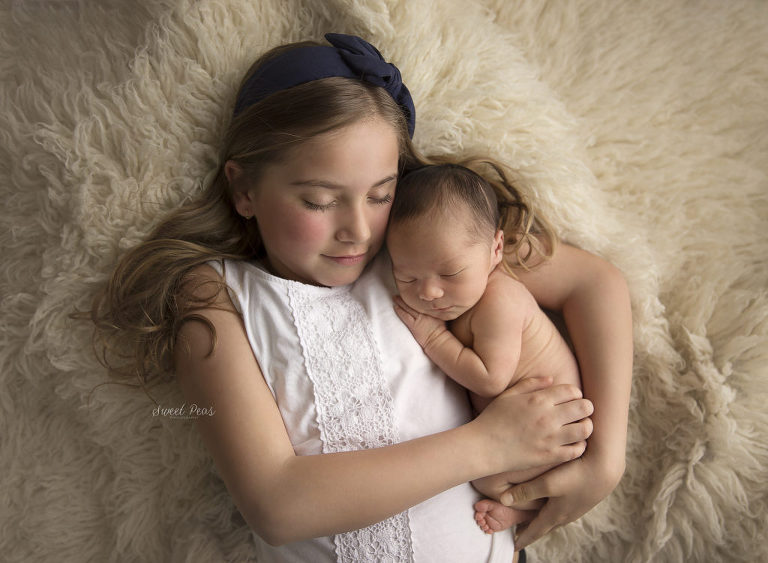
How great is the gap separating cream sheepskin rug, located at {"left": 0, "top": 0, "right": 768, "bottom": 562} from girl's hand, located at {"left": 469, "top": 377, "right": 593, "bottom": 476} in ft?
0.91

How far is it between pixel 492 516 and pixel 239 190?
907 millimetres

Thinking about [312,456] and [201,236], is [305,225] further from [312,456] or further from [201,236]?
[312,456]

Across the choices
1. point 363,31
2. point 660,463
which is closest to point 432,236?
point 363,31

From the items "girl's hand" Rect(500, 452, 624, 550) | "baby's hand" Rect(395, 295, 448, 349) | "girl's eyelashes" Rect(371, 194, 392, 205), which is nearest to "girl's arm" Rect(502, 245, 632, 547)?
"girl's hand" Rect(500, 452, 624, 550)

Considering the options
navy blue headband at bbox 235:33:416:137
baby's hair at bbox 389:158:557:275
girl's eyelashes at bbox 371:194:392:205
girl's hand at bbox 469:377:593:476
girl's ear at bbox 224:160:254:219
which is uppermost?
navy blue headband at bbox 235:33:416:137

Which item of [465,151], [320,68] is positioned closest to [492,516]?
[465,151]

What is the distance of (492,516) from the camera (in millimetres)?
1388

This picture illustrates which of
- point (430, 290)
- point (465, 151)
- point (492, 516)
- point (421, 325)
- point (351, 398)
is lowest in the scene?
point (492, 516)

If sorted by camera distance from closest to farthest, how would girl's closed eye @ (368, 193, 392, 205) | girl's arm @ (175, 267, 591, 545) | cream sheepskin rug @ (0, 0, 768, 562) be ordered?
girl's arm @ (175, 267, 591, 545)
girl's closed eye @ (368, 193, 392, 205)
cream sheepskin rug @ (0, 0, 768, 562)

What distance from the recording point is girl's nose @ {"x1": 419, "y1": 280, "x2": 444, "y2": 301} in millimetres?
1327

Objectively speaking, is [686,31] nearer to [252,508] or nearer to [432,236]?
[432,236]

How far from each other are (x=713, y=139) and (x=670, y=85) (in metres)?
0.18

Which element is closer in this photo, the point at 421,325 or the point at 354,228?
the point at 354,228

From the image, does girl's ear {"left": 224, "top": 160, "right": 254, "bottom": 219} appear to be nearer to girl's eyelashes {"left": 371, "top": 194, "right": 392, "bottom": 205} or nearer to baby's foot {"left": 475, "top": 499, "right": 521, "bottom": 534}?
girl's eyelashes {"left": 371, "top": 194, "right": 392, "bottom": 205}
